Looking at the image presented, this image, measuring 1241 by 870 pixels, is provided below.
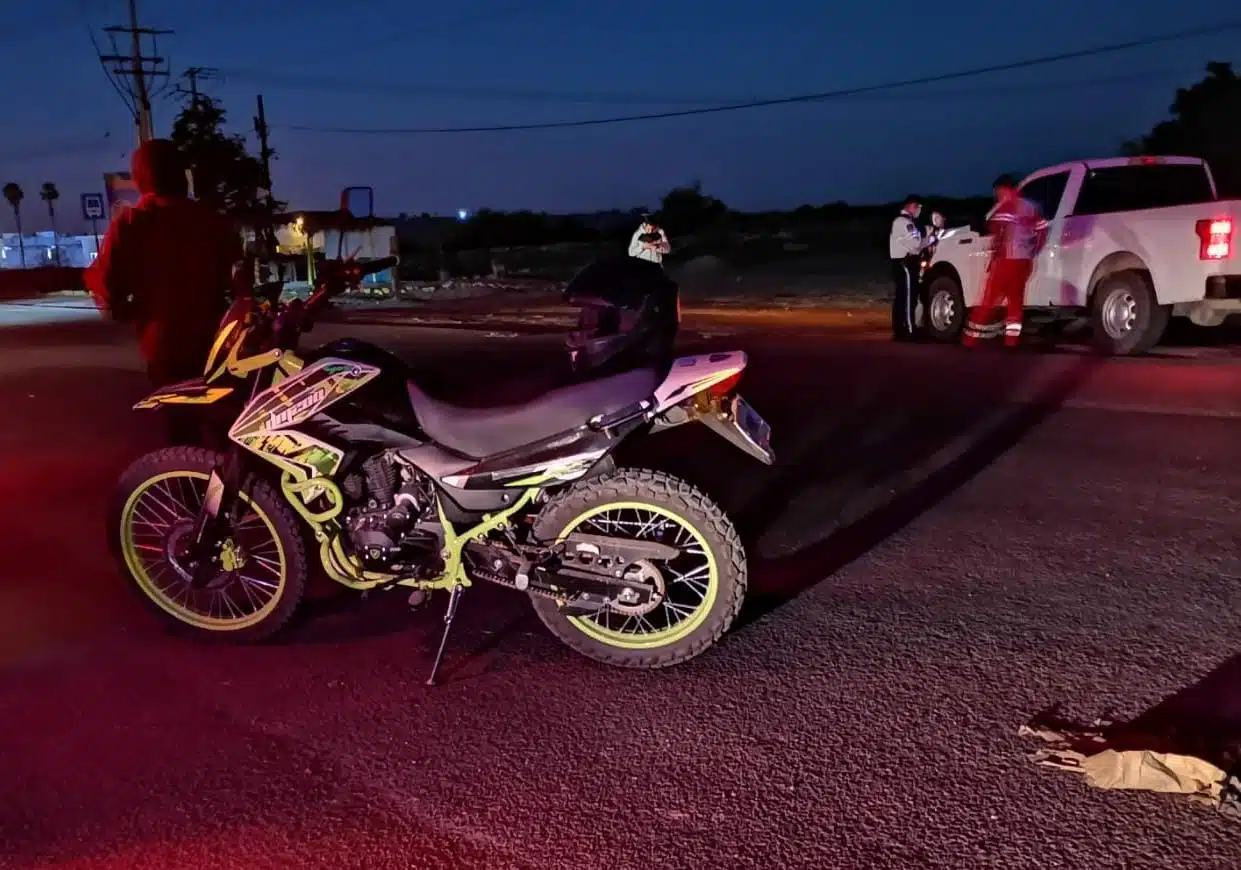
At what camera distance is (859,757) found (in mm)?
3670

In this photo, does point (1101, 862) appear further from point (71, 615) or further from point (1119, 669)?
point (71, 615)

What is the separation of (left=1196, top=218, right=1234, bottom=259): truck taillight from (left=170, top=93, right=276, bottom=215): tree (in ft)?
145

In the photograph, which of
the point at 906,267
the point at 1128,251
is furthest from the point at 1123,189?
the point at 906,267

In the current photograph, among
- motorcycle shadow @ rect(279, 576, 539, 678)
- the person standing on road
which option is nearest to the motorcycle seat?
motorcycle shadow @ rect(279, 576, 539, 678)

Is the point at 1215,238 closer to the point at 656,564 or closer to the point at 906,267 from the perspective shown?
the point at 906,267

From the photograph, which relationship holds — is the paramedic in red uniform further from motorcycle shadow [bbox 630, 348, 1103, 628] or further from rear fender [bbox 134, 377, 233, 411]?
rear fender [bbox 134, 377, 233, 411]

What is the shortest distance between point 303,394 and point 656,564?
1516 millimetres

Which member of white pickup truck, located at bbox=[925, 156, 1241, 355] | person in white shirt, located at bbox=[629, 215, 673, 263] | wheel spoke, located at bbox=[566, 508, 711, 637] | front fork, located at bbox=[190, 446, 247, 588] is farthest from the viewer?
person in white shirt, located at bbox=[629, 215, 673, 263]

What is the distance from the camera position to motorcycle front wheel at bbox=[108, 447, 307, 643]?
4.61 meters

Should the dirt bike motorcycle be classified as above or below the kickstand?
above

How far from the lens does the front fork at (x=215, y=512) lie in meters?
4.58

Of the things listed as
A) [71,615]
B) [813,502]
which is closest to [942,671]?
[813,502]

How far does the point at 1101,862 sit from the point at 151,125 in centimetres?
4386

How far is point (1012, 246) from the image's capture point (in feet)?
44.0
